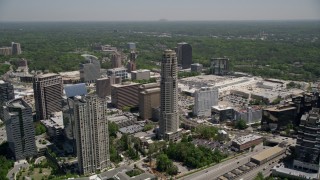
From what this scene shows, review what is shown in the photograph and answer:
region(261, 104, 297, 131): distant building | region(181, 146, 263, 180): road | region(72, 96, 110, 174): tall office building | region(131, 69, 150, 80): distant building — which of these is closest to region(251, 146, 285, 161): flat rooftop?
region(181, 146, 263, 180): road

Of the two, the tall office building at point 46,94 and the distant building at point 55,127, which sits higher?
the tall office building at point 46,94

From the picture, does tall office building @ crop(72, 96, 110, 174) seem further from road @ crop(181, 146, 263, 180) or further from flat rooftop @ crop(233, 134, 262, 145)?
flat rooftop @ crop(233, 134, 262, 145)

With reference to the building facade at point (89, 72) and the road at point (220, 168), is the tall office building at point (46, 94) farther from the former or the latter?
the road at point (220, 168)

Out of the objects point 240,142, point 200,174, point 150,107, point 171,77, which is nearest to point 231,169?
point 200,174

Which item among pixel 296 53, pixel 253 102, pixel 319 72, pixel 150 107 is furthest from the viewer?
pixel 296 53

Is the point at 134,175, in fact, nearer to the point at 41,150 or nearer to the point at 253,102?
the point at 41,150

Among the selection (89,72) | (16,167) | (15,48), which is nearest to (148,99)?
(16,167)

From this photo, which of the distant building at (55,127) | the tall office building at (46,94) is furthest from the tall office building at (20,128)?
the tall office building at (46,94)
